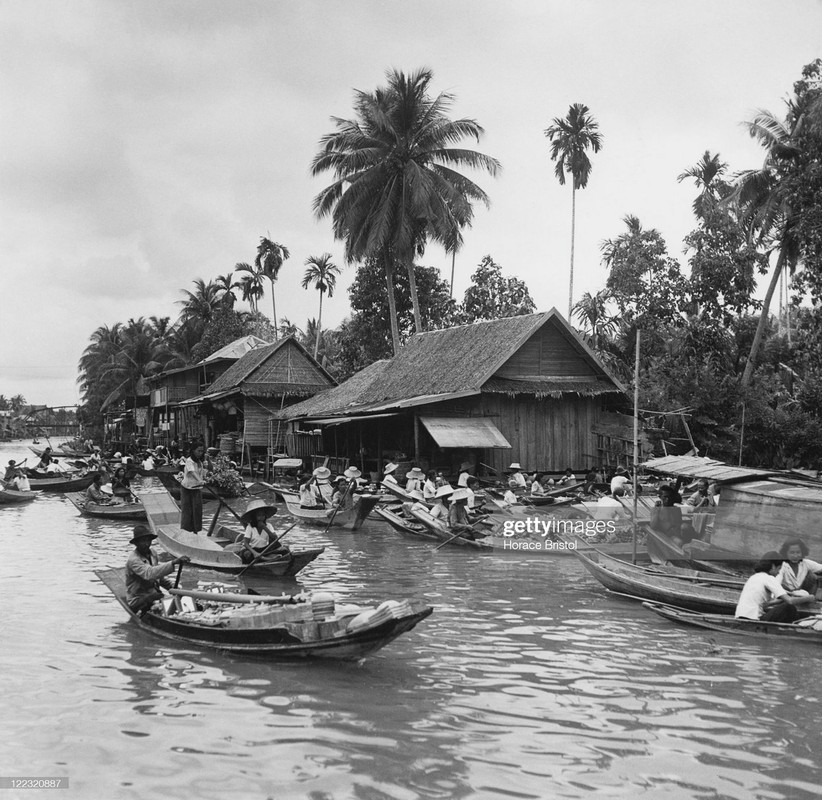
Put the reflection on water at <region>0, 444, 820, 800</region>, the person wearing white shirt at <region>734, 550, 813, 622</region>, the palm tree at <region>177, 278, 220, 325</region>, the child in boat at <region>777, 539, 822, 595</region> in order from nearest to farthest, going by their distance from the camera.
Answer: the reflection on water at <region>0, 444, 820, 800</region> < the person wearing white shirt at <region>734, 550, 813, 622</region> < the child in boat at <region>777, 539, 822, 595</region> < the palm tree at <region>177, 278, 220, 325</region>

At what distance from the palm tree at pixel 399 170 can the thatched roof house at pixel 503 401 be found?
22.3ft

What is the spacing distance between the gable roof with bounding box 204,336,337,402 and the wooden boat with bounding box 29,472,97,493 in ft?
21.4

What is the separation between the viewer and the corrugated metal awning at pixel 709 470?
11406 mm

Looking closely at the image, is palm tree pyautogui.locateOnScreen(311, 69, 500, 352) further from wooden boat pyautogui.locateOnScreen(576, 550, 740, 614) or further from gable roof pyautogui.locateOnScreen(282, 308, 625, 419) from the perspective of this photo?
wooden boat pyautogui.locateOnScreen(576, 550, 740, 614)

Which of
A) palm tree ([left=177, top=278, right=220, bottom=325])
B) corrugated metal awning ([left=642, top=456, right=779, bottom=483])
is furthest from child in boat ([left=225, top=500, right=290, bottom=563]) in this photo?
palm tree ([left=177, top=278, right=220, bottom=325])

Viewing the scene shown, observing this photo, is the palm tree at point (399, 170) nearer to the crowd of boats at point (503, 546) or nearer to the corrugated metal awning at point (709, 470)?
the crowd of boats at point (503, 546)

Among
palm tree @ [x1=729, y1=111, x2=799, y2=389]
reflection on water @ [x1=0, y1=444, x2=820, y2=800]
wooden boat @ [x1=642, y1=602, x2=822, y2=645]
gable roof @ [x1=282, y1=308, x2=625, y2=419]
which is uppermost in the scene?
palm tree @ [x1=729, y1=111, x2=799, y2=389]

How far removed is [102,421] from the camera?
208 ft

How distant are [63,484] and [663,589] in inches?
916

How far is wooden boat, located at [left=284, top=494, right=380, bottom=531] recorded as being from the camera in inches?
684

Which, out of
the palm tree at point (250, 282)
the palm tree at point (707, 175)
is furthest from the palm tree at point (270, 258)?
the palm tree at point (707, 175)

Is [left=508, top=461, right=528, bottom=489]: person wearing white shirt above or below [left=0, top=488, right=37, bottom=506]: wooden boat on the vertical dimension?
above

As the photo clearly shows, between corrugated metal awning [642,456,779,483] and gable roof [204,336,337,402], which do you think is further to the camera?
gable roof [204,336,337,402]

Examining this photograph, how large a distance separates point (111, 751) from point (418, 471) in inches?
556
